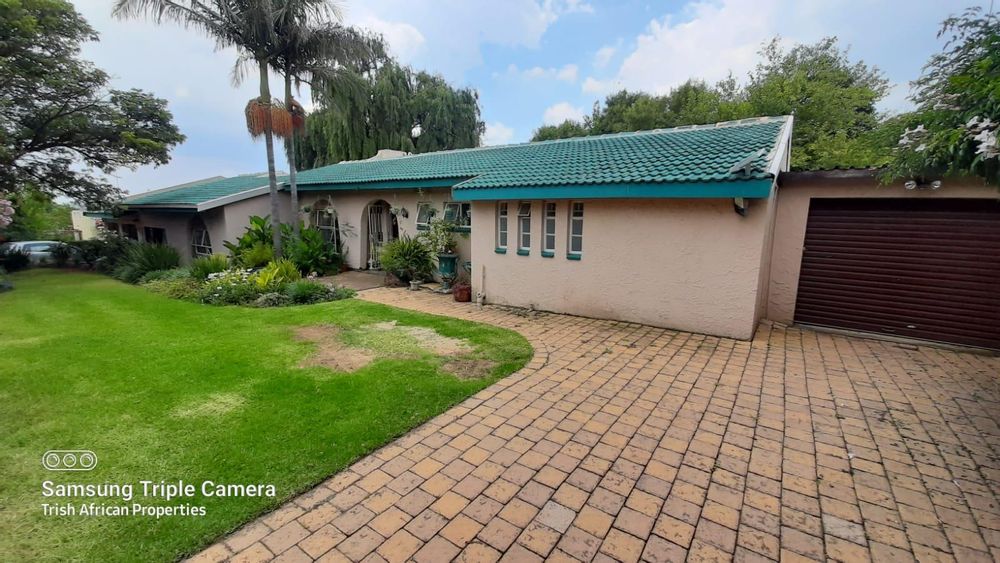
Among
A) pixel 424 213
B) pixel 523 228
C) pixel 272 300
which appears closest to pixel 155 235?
pixel 272 300

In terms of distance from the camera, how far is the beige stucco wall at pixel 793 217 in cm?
627

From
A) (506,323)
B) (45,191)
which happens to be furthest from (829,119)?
(45,191)

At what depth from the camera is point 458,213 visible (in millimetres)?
10203

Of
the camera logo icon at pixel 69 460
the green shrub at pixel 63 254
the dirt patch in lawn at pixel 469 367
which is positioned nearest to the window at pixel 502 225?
the dirt patch in lawn at pixel 469 367

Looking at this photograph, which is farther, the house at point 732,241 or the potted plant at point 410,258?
the potted plant at point 410,258

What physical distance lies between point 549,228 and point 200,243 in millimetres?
14150

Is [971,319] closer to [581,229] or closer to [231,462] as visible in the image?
[581,229]

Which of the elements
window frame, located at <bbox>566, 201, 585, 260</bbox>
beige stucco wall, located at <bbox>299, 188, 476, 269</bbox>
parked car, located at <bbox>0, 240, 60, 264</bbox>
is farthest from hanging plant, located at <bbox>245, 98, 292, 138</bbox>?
parked car, located at <bbox>0, 240, 60, 264</bbox>

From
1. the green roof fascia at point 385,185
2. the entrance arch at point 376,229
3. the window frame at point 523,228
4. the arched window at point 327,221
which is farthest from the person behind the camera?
the arched window at point 327,221

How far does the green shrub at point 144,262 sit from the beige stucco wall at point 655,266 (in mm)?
11209

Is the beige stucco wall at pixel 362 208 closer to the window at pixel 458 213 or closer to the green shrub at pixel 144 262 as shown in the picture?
the window at pixel 458 213

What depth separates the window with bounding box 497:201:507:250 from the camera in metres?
8.18

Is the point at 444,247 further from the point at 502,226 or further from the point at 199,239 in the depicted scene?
the point at 199,239

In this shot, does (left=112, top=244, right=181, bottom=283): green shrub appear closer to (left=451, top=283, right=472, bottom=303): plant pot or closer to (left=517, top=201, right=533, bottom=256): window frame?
(left=451, top=283, right=472, bottom=303): plant pot
